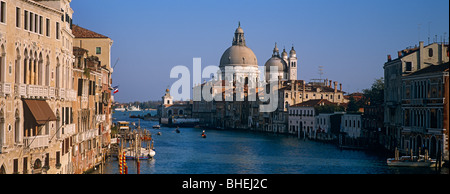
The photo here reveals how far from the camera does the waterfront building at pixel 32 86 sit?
9.95 metres

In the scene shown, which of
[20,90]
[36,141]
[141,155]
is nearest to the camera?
[20,90]

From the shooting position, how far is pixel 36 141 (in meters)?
11.1

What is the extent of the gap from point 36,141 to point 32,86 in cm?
108

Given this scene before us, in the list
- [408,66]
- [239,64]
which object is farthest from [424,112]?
[239,64]

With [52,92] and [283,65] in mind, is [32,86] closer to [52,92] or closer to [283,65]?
[52,92]

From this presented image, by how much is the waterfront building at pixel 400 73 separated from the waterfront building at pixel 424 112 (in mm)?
407

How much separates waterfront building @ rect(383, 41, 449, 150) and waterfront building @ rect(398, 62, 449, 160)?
41cm

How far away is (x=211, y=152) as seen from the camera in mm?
29641

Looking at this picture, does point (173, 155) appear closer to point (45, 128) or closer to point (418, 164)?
point (418, 164)

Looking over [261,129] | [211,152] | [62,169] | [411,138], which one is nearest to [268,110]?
[261,129]

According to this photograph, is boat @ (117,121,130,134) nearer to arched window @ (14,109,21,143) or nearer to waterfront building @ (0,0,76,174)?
waterfront building @ (0,0,76,174)

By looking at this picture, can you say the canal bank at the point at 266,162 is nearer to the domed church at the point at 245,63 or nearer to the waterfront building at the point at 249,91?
the waterfront building at the point at 249,91
